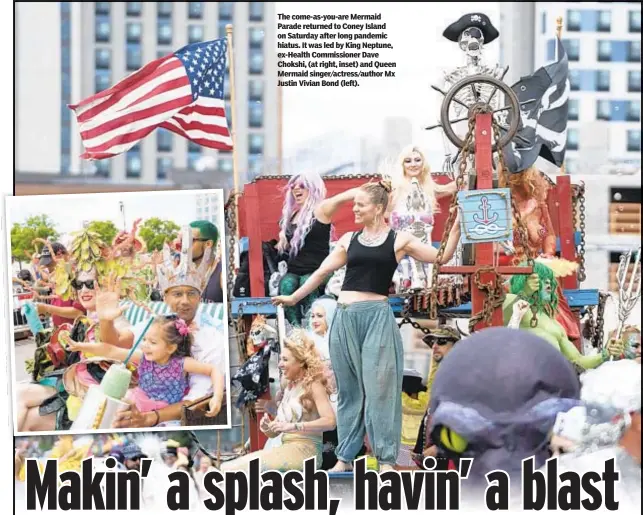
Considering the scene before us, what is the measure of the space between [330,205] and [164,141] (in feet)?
55.1

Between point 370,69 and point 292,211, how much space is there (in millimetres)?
1022

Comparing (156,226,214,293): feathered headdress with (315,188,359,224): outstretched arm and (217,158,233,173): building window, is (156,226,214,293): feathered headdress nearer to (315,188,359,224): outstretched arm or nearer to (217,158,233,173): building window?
(315,188,359,224): outstretched arm

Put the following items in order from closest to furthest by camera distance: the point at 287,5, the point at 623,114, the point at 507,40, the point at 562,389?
the point at 562,389
the point at 287,5
the point at 507,40
the point at 623,114

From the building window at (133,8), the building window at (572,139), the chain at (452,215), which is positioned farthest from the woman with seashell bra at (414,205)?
→ the building window at (133,8)

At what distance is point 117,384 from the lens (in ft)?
23.3

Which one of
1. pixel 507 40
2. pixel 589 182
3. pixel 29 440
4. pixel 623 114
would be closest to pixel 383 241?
pixel 589 182

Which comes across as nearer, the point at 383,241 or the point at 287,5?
the point at 383,241

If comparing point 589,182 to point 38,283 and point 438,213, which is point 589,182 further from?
point 38,283

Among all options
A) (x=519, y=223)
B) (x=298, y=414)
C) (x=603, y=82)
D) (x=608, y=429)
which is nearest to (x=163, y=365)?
(x=298, y=414)

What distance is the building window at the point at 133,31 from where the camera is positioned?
86.7 ft

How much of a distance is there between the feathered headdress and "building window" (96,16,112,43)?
20808mm

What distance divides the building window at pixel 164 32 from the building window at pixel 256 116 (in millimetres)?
11644

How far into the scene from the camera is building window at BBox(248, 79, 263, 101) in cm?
1421

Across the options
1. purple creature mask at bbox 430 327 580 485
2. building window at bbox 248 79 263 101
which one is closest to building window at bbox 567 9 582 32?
building window at bbox 248 79 263 101
